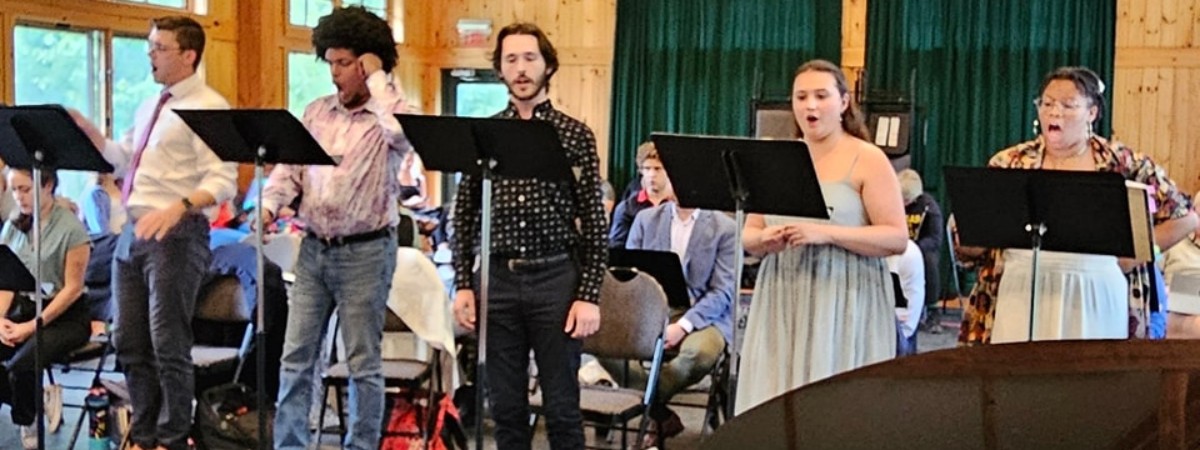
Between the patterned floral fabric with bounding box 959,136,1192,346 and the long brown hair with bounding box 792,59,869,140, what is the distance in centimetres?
38

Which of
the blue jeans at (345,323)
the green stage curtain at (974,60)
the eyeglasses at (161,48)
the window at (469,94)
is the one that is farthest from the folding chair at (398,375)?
the window at (469,94)

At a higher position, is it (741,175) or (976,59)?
(976,59)

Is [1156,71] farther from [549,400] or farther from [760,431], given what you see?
[760,431]

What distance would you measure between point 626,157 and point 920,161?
259 centimetres

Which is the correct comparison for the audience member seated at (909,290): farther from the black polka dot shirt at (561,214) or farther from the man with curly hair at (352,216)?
the man with curly hair at (352,216)

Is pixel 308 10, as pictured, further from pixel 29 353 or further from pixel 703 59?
pixel 29 353

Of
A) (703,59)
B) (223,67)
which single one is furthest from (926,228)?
(223,67)

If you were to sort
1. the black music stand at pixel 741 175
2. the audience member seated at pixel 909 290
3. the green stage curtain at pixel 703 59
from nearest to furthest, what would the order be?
the black music stand at pixel 741 175 → the audience member seated at pixel 909 290 → the green stage curtain at pixel 703 59

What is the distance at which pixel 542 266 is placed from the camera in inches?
145

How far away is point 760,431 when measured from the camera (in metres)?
1.81

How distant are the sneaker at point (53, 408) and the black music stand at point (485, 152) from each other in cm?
269

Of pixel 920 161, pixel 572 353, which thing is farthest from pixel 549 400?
pixel 920 161

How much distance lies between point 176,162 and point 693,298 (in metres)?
2.11

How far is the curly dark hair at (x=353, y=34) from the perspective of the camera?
4039 mm
